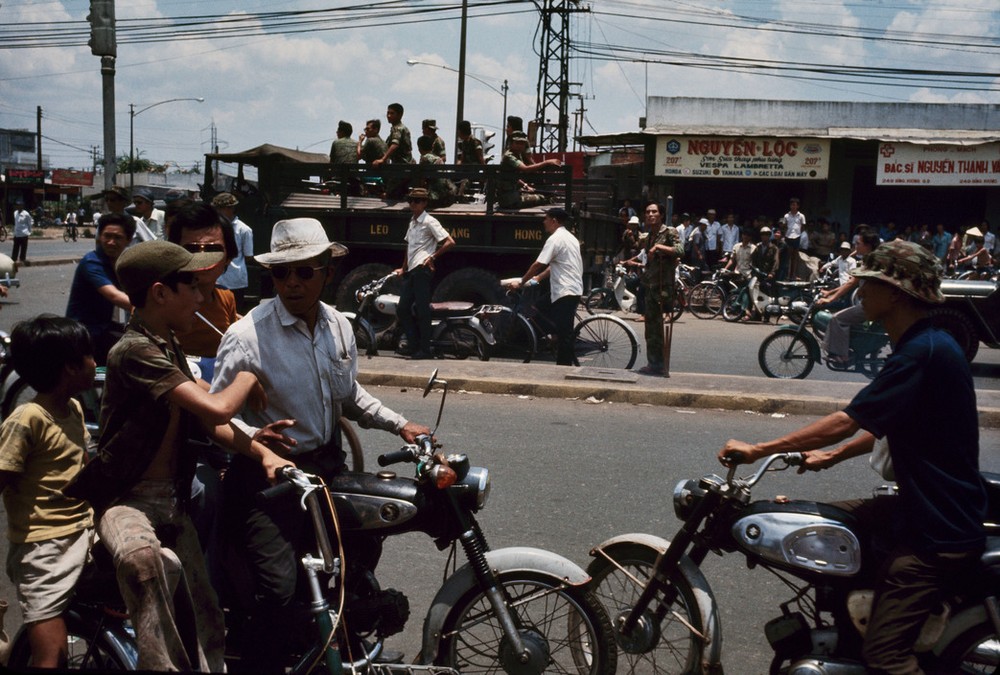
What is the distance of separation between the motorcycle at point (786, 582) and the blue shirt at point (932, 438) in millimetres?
157

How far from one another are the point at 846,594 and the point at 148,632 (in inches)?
84.0

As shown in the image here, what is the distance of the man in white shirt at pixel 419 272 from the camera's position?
10477 millimetres

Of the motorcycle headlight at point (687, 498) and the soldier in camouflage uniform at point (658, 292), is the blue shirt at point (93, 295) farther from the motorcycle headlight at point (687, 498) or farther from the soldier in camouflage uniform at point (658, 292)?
the soldier in camouflage uniform at point (658, 292)

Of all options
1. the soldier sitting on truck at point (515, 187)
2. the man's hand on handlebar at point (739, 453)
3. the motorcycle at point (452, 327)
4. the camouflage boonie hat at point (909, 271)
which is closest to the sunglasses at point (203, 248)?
Result: the man's hand on handlebar at point (739, 453)

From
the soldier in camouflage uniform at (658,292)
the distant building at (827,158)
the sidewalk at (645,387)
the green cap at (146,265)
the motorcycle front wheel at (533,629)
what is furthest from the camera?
the distant building at (827,158)

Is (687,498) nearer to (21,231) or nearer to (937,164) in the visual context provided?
(937,164)

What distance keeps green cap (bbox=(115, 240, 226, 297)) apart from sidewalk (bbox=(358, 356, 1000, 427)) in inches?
237

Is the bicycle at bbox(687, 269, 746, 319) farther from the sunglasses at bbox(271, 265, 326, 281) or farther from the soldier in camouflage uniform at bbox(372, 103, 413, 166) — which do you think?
the sunglasses at bbox(271, 265, 326, 281)

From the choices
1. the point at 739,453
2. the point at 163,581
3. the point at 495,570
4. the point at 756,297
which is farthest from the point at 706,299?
the point at 163,581

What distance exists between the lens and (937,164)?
24.4 m

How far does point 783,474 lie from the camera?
20.9 feet

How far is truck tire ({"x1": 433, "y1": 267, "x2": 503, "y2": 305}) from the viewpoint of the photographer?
1167 cm

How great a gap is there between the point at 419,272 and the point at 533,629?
7713mm

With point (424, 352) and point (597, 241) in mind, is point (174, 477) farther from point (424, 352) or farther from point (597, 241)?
point (597, 241)
